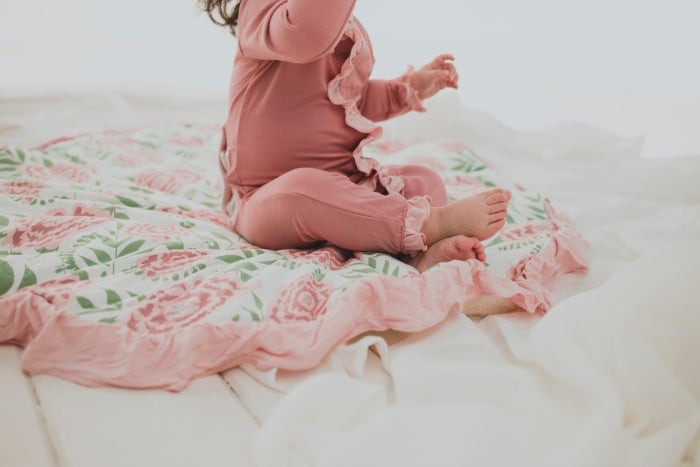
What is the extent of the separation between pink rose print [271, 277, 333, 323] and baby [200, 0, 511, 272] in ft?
0.36

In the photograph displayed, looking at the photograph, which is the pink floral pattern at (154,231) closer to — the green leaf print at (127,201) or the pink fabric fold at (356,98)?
the green leaf print at (127,201)

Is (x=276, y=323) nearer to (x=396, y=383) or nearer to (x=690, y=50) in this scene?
(x=396, y=383)

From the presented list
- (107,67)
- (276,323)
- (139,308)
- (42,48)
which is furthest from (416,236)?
(42,48)

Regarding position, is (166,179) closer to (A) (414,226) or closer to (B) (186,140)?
(B) (186,140)

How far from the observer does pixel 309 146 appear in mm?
968

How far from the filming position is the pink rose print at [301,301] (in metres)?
0.72

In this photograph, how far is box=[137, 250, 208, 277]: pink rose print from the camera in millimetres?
800

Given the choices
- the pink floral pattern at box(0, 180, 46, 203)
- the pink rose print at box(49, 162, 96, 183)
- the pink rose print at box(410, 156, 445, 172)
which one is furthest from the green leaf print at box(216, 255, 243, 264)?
the pink rose print at box(410, 156, 445, 172)

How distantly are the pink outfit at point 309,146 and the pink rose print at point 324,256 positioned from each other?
0.06 feet

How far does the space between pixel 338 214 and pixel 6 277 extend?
40 cm

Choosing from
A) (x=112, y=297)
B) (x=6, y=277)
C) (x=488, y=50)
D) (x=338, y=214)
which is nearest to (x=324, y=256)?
(x=338, y=214)

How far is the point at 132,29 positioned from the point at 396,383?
7.15ft

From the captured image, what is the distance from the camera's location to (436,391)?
612 mm

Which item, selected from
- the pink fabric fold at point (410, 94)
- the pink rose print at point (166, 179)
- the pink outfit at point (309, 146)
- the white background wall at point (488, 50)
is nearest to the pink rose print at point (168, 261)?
the pink outfit at point (309, 146)
